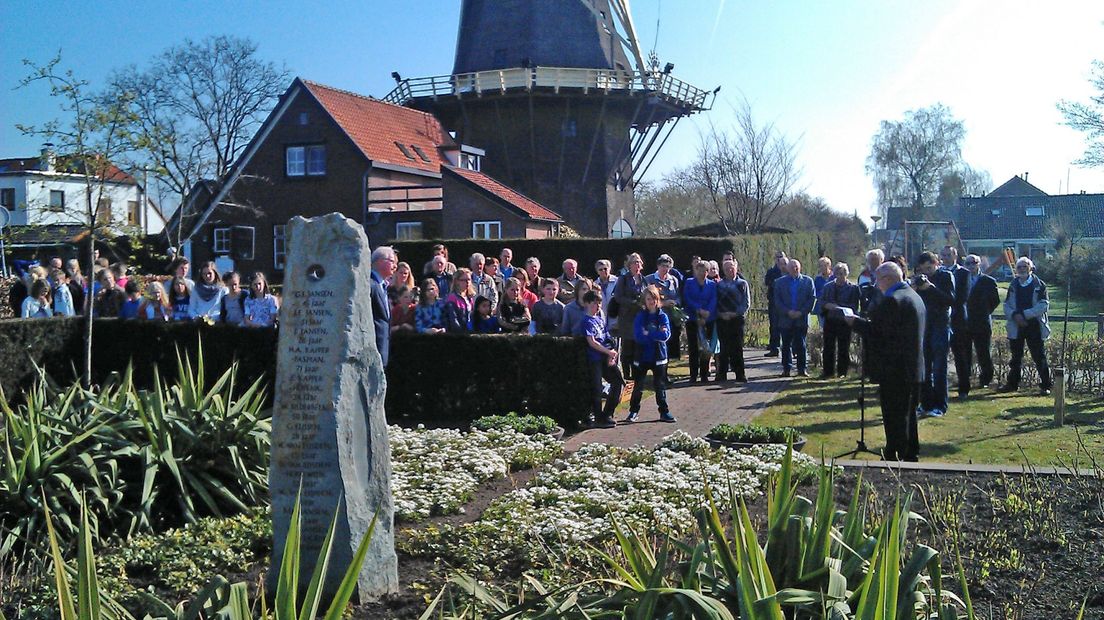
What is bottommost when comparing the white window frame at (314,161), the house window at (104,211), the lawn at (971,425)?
the lawn at (971,425)

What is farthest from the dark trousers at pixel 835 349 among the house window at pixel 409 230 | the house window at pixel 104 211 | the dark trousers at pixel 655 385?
the house window at pixel 409 230

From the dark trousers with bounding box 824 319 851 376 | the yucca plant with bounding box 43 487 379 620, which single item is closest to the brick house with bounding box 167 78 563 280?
the dark trousers with bounding box 824 319 851 376

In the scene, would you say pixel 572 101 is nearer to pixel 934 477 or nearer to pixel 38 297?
pixel 38 297

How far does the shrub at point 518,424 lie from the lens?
9.68 metres

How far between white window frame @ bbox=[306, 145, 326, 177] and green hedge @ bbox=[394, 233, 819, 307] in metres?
7.24

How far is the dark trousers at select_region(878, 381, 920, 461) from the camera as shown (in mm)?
8602

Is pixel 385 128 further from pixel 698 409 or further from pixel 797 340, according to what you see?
pixel 698 409

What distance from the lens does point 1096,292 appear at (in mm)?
31203

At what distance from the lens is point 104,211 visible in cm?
1138

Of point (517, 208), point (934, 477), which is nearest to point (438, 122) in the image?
point (517, 208)

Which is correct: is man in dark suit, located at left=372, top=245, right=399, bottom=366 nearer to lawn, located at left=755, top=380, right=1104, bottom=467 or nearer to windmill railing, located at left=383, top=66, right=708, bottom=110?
lawn, located at left=755, top=380, right=1104, bottom=467

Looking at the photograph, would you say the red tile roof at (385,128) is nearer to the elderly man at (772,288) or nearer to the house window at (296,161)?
the house window at (296,161)

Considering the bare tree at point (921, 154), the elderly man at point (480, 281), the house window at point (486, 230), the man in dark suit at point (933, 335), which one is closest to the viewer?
the man in dark suit at point (933, 335)

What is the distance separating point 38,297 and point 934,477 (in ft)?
41.9
